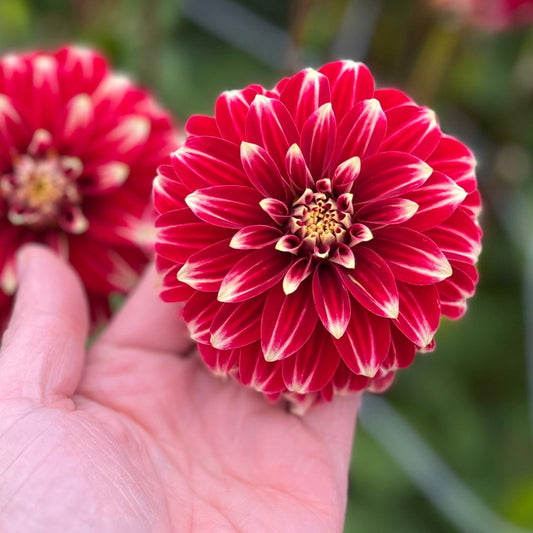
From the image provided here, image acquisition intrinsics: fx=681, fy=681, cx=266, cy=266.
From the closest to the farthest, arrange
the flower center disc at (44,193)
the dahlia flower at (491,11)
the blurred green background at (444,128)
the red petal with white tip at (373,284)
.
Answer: the red petal with white tip at (373,284)
the flower center disc at (44,193)
the dahlia flower at (491,11)
the blurred green background at (444,128)

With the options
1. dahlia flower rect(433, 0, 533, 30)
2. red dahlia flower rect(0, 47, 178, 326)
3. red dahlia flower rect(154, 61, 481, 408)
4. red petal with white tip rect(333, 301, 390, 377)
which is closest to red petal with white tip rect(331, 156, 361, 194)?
red dahlia flower rect(154, 61, 481, 408)

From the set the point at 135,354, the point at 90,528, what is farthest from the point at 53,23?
the point at 90,528

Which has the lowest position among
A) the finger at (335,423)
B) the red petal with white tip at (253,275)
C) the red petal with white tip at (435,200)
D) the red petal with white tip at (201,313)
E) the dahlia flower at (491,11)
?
the finger at (335,423)

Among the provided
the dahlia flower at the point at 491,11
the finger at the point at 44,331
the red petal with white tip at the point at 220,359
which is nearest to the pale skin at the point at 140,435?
the finger at the point at 44,331

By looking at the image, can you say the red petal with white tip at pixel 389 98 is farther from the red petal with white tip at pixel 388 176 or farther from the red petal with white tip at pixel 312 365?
the red petal with white tip at pixel 312 365

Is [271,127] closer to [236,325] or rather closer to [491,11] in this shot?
[236,325]

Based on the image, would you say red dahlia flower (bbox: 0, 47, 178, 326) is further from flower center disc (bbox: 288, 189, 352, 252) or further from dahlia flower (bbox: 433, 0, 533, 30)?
dahlia flower (bbox: 433, 0, 533, 30)

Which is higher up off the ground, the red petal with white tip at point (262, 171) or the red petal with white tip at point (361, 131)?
the red petal with white tip at point (361, 131)
